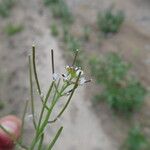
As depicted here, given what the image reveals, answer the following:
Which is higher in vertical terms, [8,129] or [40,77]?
[40,77]

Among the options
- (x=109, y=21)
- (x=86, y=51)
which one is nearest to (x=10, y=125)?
(x=86, y=51)

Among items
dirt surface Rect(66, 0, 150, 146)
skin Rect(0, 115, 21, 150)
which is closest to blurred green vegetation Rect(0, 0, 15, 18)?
dirt surface Rect(66, 0, 150, 146)

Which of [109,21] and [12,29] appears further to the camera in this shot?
[12,29]

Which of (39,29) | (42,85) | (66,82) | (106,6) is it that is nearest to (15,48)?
(39,29)

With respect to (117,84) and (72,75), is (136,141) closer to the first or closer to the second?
(117,84)

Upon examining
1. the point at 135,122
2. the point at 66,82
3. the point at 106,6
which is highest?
the point at 106,6

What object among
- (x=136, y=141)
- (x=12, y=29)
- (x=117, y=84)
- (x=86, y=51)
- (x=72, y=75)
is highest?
(x=12, y=29)

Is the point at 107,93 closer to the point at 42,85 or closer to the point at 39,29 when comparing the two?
the point at 42,85
